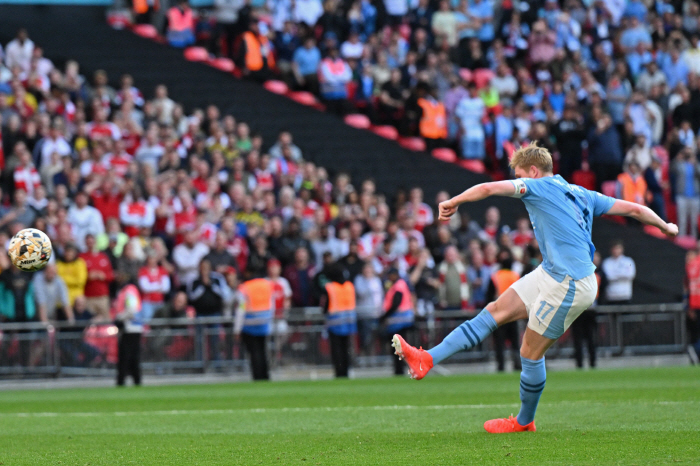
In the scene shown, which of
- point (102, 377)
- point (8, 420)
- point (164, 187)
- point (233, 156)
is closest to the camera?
point (8, 420)

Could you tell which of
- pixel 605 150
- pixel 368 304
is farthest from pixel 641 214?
pixel 605 150

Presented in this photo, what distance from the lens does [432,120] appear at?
2683 centimetres

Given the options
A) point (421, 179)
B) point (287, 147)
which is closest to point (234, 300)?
point (287, 147)

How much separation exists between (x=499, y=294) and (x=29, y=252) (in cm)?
1114

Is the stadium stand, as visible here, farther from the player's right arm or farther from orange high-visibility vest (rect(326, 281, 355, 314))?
the player's right arm

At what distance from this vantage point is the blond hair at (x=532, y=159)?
923 cm

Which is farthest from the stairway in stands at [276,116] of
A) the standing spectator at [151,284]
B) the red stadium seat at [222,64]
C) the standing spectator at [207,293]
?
the standing spectator at [151,284]

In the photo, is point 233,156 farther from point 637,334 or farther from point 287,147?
point 637,334

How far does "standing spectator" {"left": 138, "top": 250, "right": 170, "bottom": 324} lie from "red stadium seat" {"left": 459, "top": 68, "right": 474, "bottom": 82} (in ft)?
34.3

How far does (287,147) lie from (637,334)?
781 centimetres

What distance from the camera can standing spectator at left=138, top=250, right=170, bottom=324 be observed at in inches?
799

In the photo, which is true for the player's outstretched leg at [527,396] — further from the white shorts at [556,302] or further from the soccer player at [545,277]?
the white shorts at [556,302]

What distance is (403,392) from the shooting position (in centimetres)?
1562

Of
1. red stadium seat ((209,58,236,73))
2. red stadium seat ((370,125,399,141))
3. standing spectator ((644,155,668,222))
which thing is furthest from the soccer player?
red stadium seat ((209,58,236,73))
